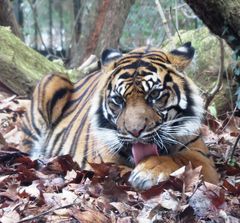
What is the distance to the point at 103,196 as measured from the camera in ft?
12.9

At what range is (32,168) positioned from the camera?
4949 millimetres

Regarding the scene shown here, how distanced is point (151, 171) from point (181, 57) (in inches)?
37.2

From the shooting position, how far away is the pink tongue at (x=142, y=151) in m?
4.43

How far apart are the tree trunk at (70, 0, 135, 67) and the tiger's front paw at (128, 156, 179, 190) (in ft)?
17.8

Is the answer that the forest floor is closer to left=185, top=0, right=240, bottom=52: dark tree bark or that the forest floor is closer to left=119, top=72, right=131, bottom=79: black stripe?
left=119, top=72, right=131, bottom=79: black stripe

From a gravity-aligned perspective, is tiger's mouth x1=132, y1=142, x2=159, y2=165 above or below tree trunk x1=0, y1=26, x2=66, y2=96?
below

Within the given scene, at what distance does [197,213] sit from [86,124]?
6.12 feet

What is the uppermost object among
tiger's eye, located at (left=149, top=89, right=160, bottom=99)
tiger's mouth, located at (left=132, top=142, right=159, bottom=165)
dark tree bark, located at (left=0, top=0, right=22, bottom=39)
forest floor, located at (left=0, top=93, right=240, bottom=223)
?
dark tree bark, located at (left=0, top=0, right=22, bottom=39)

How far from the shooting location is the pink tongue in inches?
174

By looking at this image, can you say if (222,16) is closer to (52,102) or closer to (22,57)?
(52,102)

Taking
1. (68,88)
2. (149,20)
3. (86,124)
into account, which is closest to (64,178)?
(86,124)

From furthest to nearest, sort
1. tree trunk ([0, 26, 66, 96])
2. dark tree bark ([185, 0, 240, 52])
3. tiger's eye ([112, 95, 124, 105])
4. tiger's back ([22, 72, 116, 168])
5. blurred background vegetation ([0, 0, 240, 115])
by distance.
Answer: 1. tree trunk ([0, 26, 66, 96])
2. blurred background vegetation ([0, 0, 240, 115])
3. tiger's back ([22, 72, 116, 168])
4. tiger's eye ([112, 95, 124, 105])
5. dark tree bark ([185, 0, 240, 52])

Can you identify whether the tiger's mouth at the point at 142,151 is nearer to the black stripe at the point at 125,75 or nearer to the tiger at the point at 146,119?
the tiger at the point at 146,119

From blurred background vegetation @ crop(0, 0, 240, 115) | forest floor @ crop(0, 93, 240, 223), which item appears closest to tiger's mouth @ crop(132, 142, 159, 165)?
forest floor @ crop(0, 93, 240, 223)
